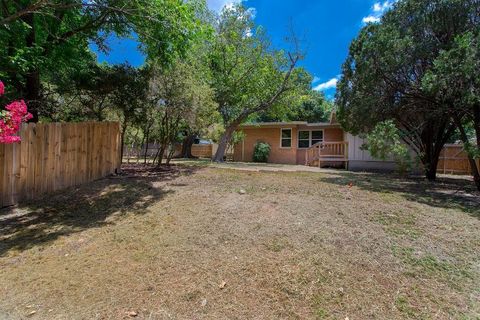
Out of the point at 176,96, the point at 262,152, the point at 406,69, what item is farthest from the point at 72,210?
the point at 262,152

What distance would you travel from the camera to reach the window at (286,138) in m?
20.0

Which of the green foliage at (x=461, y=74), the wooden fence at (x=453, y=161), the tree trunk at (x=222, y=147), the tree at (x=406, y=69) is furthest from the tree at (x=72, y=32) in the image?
the wooden fence at (x=453, y=161)

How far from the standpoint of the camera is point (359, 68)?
9297 mm

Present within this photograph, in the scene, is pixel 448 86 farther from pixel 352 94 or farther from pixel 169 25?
pixel 169 25

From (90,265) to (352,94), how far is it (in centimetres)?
932

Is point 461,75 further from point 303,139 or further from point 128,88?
point 303,139

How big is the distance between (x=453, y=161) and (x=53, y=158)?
17531 millimetres

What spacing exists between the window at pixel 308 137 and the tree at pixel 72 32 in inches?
533

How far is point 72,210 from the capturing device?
5.49 m

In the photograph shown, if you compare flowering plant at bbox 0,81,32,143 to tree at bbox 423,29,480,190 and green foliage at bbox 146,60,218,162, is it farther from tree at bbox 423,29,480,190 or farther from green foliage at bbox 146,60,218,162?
tree at bbox 423,29,480,190

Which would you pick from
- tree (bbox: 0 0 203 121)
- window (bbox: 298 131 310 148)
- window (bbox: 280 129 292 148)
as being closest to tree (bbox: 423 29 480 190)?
tree (bbox: 0 0 203 121)

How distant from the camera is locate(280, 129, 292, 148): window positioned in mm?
19984

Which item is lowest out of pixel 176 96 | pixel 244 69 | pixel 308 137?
pixel 308 137

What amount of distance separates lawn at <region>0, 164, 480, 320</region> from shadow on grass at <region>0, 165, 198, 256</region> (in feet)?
0.11
